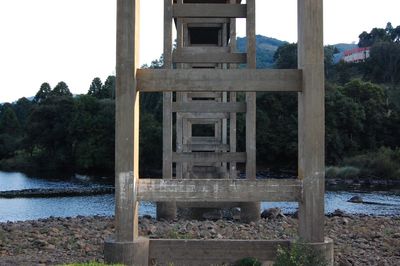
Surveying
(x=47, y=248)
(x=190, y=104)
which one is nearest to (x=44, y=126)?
(x=190, y=104)

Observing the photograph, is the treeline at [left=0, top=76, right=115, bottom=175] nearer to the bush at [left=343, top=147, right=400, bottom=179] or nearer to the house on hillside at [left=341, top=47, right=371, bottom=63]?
the bush at [left=343, top=147, right=400, bottom=179]

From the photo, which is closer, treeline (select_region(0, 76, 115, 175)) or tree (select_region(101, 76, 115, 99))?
treeline (select_region(0, 76, 115, 175))

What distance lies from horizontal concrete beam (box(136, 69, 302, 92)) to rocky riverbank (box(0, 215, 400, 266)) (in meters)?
3.20

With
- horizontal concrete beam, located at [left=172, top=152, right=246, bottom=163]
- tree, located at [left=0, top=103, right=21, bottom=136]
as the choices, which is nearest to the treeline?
tree, located at [left=0, top=103, right=21, bottom=136]

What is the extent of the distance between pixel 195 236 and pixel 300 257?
195 inches

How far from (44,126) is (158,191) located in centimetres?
4648

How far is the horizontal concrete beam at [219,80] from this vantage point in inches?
244

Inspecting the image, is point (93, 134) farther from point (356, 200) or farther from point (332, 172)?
point (356, 200)

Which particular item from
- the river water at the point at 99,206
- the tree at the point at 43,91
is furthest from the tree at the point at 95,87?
the river water at the point at 99,206

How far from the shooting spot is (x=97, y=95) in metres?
58.3

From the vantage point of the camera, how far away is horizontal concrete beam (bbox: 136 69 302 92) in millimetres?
6203

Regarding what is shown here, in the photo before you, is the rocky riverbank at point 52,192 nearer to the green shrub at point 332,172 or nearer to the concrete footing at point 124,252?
the green shrub at point 332,172

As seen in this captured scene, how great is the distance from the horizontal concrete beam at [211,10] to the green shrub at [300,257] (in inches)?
383

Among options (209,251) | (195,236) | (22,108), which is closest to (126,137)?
(209,251)
